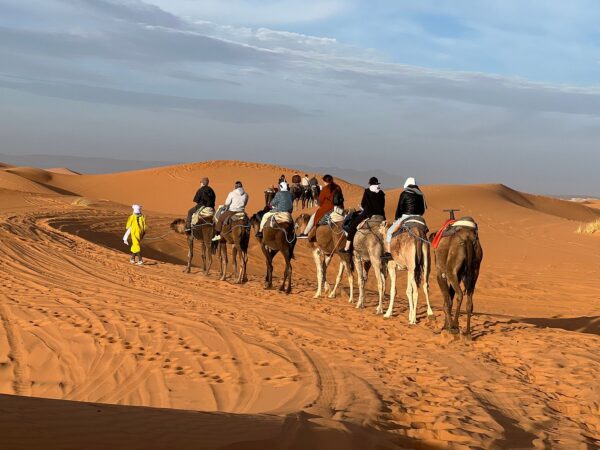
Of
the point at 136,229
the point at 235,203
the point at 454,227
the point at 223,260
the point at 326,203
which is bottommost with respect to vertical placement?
the point at 223,260

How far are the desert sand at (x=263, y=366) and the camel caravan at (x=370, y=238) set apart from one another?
0.77 m

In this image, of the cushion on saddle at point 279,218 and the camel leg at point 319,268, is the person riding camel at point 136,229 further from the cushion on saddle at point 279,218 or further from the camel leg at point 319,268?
the camel leg at point 319,268

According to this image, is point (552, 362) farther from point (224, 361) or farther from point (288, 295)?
point (288, 295)

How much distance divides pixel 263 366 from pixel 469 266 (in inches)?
177

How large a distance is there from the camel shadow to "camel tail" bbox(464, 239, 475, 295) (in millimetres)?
4468

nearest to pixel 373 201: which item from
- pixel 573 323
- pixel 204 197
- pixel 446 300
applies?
pixel 446 300

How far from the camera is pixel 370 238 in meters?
15.4

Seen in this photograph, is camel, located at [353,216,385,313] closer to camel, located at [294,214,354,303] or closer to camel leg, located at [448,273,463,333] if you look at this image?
camel, located at [294,214,354,303]

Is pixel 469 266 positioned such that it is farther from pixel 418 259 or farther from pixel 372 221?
pixel 372 221

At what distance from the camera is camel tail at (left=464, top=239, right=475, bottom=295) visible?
483 inches

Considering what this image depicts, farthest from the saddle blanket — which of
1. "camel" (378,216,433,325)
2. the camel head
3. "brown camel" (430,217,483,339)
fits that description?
"brown camel" (430,217,483,339)

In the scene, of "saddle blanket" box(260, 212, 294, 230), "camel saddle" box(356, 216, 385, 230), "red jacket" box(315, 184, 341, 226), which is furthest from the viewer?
"saddle blanket" box(260, 212, 294, 230)

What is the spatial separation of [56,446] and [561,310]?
55.2 ft

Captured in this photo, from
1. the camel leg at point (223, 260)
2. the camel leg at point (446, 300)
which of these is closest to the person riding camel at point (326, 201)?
Result: the camel leg at point (223, 260)
